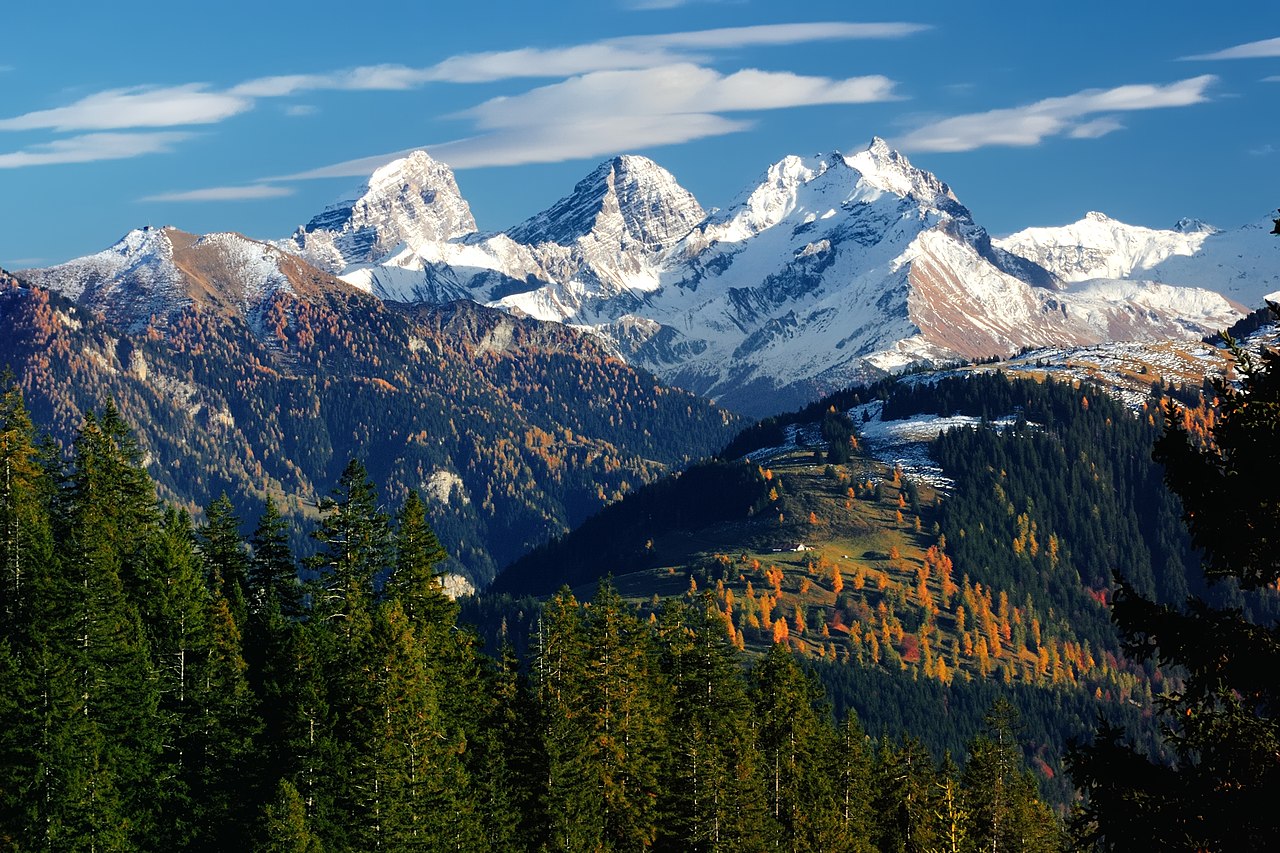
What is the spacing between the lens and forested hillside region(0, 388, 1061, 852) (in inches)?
3076

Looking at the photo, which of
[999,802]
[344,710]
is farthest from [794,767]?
[344,710]

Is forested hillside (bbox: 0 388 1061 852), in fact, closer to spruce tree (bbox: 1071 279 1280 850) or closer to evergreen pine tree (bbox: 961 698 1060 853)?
evergreen pine tree (bbox: 961 698 1060 853)

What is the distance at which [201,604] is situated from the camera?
91.4 metres

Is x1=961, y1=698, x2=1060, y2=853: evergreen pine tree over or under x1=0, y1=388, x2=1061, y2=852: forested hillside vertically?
under

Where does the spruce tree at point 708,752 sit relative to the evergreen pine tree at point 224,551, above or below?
below

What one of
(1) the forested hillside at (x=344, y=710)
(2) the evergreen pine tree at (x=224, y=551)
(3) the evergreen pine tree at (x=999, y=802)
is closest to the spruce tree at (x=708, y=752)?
(1) the forested hillside at (x=344, y=710)

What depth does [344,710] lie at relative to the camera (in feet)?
278

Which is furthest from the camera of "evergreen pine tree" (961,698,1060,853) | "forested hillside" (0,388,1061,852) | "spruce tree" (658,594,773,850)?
"evergreen pine tree" (961,698,1060,853)

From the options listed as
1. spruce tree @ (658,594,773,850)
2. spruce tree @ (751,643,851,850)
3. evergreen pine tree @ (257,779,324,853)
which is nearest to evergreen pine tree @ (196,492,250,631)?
spruce tree @ (658,594,773,850)

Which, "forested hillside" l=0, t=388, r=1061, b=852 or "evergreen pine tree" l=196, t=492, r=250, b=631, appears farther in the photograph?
"evergreen pine tree" l=196, t=492, r=250, b=631

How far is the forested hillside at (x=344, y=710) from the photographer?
78.1 meters

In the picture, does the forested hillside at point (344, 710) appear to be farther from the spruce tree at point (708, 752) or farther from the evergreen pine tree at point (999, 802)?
the evergreen pine tree at point (999, 802)

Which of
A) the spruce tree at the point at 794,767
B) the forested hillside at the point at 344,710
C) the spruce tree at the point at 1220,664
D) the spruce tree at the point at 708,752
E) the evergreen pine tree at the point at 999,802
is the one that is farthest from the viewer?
the evergreen pine tree at the point at 999,802

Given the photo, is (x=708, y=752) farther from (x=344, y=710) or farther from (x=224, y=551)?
(x=224, y=551)
